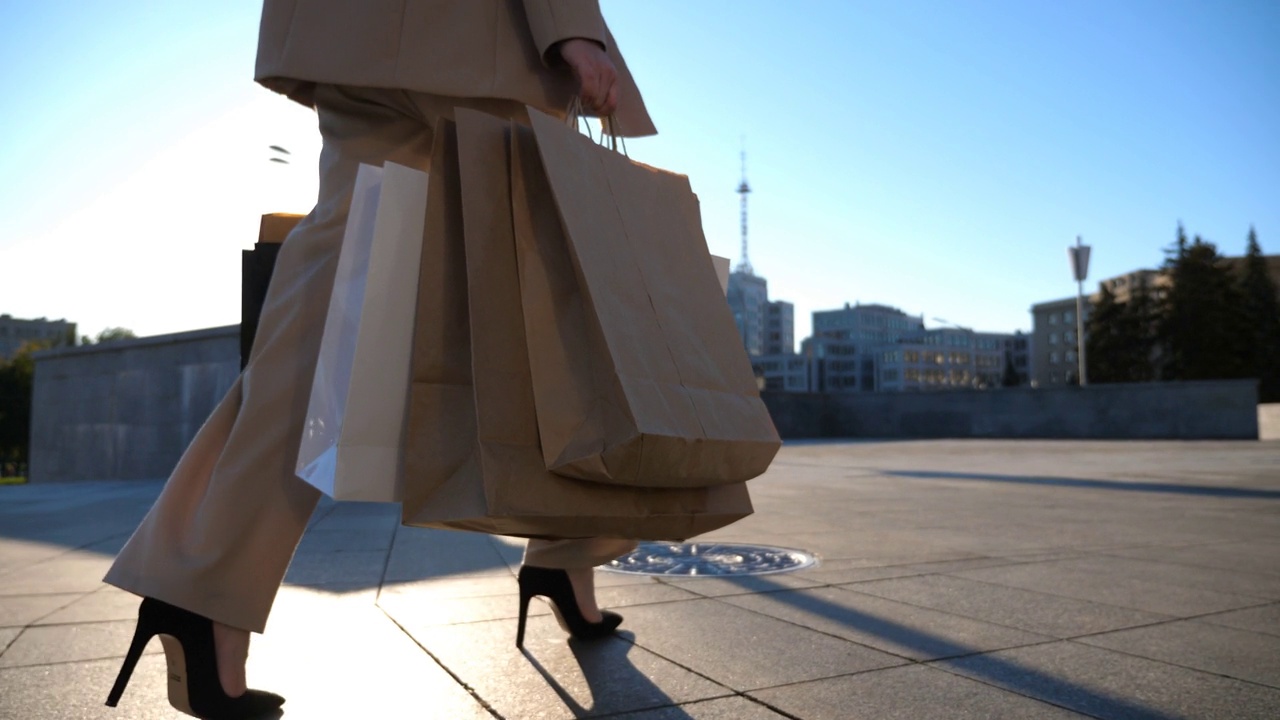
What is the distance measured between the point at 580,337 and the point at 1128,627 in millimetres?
1919

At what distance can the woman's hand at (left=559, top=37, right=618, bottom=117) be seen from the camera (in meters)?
1.92

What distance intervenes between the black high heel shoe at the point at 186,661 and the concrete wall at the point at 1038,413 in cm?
2086

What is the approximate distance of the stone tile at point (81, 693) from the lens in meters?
1.89

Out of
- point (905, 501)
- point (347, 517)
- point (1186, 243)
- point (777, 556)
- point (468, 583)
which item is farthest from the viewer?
point (1186, 243)

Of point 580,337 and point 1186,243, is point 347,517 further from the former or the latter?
point 1186,243

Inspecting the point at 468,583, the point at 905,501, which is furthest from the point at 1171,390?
the point at 468,583

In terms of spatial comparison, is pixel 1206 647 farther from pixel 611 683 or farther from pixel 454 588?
pixel 454 588

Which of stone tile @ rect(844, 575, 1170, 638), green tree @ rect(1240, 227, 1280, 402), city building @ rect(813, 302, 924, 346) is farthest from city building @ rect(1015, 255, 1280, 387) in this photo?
stone tile @ rect(844, 575, 1170, 638)

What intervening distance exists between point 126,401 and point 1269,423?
982 inches

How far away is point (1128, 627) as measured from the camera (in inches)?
105

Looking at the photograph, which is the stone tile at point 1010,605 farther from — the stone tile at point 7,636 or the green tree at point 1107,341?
the green tree at point 1107,341

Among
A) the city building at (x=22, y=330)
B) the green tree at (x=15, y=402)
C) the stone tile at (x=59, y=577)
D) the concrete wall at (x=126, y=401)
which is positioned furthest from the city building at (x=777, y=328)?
the stone tile at (x=59, y=577)

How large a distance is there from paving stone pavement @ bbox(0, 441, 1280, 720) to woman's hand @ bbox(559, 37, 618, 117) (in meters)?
1.20

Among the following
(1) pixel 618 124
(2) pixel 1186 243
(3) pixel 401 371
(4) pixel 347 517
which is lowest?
(4) pixel 347 517
